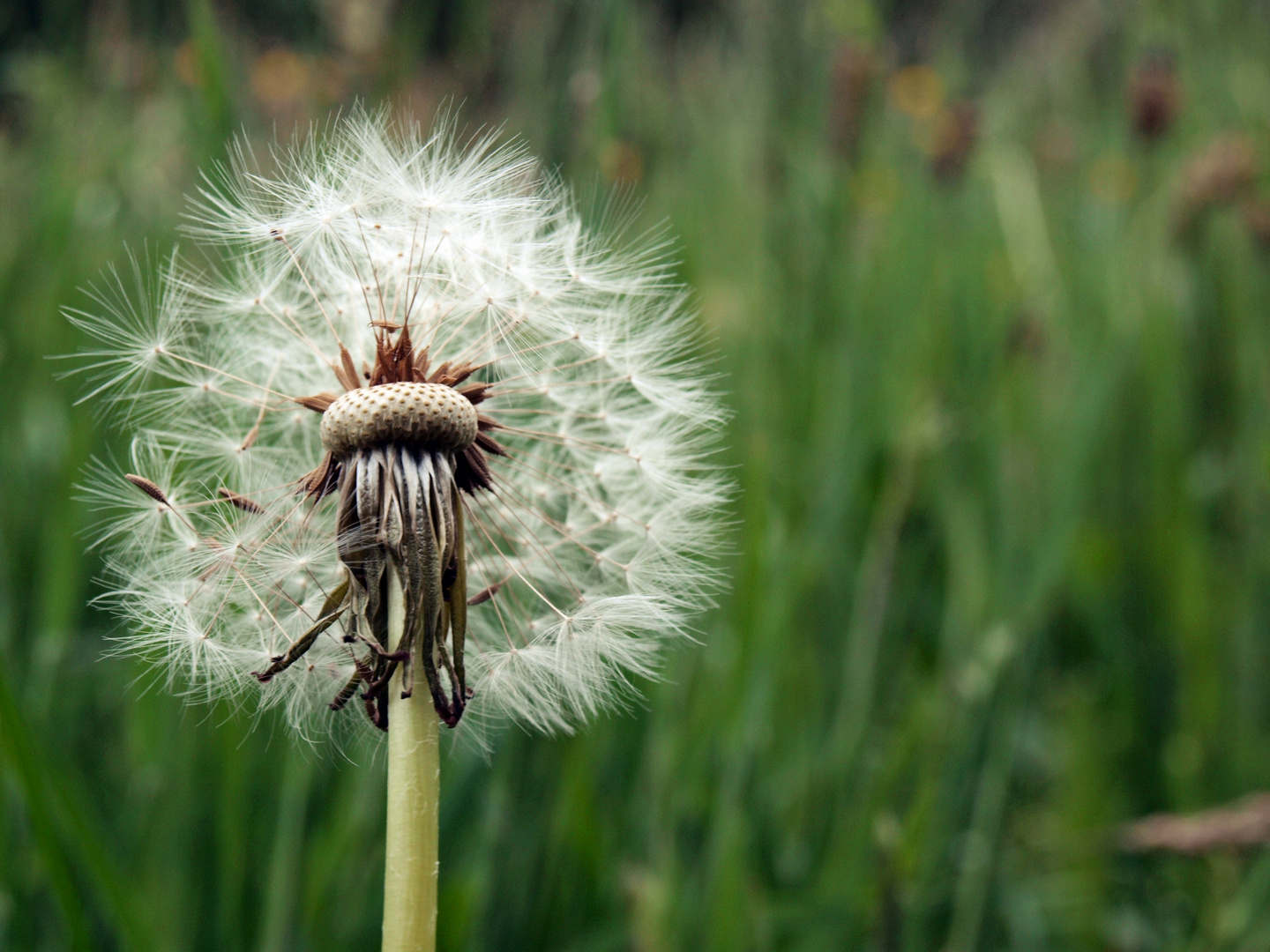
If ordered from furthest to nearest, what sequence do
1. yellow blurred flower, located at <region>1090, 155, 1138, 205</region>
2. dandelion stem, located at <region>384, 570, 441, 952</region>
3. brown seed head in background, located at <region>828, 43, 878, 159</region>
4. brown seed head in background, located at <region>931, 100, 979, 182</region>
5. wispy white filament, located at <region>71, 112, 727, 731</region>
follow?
yellow blurred flower, located at <region>1090, 155, 1138, 205</region>, brown seed head in background, located at <region>931, 100, 979, 182</region>, brown seed head in background, located at <region>828, 43, 878, 159</region>, wispy white filament, located at <region>71, 112, 727, 731</region>, dandelion stem, located at <region>384, 570, 441, 952</region>

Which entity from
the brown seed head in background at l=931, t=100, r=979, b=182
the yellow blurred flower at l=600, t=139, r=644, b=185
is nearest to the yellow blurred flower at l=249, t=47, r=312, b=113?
the yellow blurred flower at l=600, t=139, r=644, b=185

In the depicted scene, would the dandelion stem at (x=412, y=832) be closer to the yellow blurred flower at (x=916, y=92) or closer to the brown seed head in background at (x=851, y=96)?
the brown seed head in background at (x=851, y=96)

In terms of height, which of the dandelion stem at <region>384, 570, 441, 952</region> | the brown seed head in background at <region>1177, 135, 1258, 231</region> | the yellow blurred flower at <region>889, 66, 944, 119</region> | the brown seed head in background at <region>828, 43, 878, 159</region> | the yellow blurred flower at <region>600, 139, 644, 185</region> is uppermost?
the yellow blurred flower at <region>889, 66, 944, 119</region>

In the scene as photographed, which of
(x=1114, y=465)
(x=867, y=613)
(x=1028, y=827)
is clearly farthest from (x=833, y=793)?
(x=1114, y=465)

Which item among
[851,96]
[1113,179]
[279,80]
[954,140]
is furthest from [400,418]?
[1113,179]

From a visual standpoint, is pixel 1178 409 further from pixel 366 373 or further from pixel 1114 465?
pixel 366 373

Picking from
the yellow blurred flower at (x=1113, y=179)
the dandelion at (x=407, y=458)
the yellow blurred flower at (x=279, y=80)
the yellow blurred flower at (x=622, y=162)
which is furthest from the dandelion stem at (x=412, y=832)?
the yellow blurred flower at (x=1113, y=179)

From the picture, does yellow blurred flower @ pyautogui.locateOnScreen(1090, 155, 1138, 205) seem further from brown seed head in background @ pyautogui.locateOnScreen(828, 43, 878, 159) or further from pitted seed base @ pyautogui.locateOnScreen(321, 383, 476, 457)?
pitted seed base @ pyautogui.locateOnScreen(321, 383, 476, 457)
